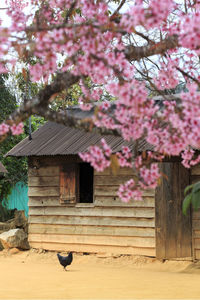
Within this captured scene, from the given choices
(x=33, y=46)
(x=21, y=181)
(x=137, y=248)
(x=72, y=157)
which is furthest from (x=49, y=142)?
(x=33, y=46)

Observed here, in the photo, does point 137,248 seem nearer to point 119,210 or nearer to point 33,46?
point 119,210

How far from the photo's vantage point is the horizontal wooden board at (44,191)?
15.0m

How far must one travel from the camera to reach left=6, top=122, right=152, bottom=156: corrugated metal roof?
45.9 feet

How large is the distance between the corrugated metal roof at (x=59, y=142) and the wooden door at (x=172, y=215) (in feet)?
3.94

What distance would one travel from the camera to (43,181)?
50.3ft

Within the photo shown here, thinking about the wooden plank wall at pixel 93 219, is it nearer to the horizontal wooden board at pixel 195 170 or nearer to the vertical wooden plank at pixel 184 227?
the vertical wooden plank at pixel 184 227

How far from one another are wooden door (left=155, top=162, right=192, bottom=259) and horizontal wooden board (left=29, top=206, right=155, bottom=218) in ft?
1.17

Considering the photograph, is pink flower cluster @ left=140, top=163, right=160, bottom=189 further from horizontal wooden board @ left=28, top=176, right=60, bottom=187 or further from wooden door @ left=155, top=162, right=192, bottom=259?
horizontal wooden board @ left=28, top=176, right=60, bottom=187

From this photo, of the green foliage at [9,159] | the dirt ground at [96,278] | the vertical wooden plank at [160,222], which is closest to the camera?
the dirt ground at [96,278]

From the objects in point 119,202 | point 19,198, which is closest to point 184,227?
point 119,202

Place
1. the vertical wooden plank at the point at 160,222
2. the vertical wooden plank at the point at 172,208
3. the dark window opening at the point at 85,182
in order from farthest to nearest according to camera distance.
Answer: the dark window opening at the point at 85,182 → the vertical wooden plank at the point at 160,222 → the vertical wooden plank at the point at 172,208

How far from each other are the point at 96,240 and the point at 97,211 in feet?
2.66

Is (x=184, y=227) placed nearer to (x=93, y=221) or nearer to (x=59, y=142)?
(x=93, y=221)

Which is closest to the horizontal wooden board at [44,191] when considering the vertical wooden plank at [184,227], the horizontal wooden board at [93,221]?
the horizontal wooden board at [93,221]
